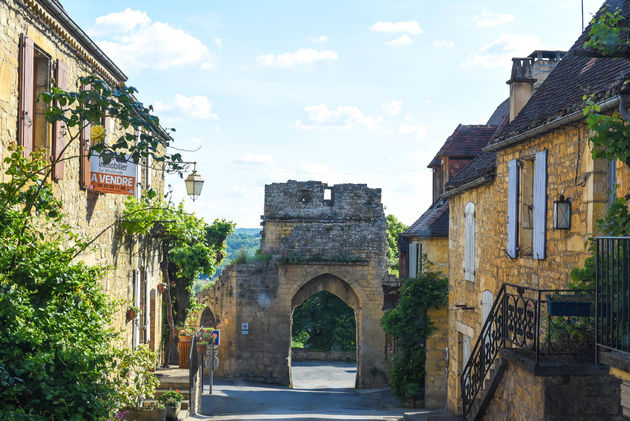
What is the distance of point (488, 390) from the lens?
25.7 feet

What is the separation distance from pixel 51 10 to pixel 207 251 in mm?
9460

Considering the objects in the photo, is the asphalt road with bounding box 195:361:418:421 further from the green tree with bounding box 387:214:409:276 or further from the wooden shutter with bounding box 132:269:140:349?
the green tree with bounding box 387:214:409:276

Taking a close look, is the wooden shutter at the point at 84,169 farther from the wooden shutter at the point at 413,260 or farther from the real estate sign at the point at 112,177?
the wooden shutter at the point at 413,260

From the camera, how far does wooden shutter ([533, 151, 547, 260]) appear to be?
8.46m

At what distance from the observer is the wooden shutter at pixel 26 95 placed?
23.1ft

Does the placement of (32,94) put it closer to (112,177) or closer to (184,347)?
(112,177)

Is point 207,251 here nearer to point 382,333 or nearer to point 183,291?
point 183,291

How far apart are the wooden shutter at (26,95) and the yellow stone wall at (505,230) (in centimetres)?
583

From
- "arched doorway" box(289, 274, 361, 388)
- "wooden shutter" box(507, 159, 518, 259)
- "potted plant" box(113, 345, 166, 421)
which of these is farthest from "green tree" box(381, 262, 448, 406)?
"arched doorway" box(289, 274, 361, 388)

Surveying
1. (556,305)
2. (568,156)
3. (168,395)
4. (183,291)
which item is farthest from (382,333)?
(556,305)

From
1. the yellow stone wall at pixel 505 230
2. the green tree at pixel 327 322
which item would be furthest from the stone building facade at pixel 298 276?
the green tree at pixel 327 322

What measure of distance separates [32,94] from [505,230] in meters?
6.58

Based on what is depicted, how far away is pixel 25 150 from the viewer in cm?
714

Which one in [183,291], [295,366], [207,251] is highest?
[207,251]
